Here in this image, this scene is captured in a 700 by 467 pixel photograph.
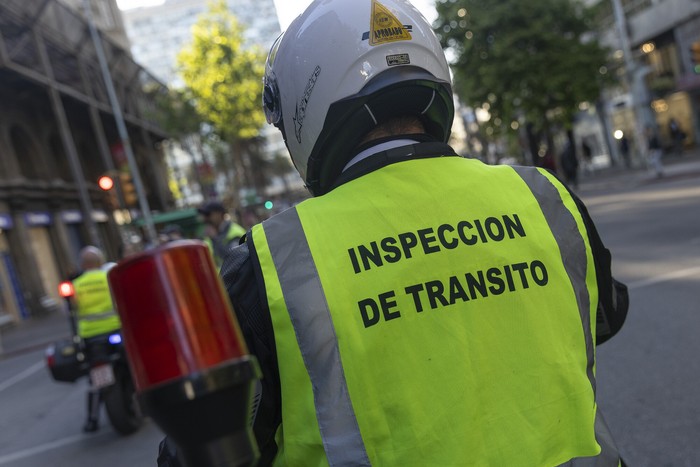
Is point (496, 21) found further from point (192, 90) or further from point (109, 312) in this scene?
point (109, 312)

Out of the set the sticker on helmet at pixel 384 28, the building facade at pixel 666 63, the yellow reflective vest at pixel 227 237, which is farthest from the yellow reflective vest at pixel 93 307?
the building facade at pixel 666 63

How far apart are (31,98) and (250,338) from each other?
Result: 29554 mm

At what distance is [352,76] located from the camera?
1551 mm

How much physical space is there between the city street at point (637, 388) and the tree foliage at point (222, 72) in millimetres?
24842

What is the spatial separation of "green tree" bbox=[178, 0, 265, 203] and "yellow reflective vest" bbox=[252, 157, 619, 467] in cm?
3461

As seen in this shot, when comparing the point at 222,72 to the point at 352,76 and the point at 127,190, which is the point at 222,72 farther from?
the point at 352,76

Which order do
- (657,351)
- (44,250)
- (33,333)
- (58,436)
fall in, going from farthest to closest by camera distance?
(44,250) → (33,333) → (58,436) → (657,351)

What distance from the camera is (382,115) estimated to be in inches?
60.1

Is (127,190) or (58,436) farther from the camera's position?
(127,190)

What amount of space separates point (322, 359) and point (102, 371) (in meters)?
5.46

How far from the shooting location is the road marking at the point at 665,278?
23.5 ft

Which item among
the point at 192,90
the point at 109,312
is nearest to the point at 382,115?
the point at 109,312

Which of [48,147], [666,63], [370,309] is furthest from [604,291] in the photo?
[666,63]

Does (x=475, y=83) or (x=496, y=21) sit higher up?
(x=496, y=21)
